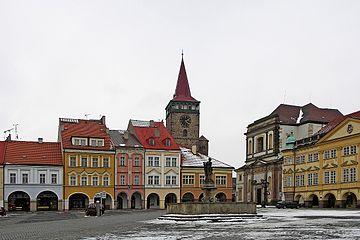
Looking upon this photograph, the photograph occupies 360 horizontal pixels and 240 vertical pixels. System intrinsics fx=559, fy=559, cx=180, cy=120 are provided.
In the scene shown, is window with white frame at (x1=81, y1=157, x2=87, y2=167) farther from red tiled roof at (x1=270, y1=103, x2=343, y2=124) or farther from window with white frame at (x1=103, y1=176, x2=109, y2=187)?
red tiled roof at (x1=270, y1=103, x2=343, y2=124)

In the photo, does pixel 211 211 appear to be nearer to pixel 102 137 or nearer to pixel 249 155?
pixel 102 137

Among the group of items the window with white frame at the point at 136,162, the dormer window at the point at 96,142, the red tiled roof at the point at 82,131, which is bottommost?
the window with white frame at the point at 136,162

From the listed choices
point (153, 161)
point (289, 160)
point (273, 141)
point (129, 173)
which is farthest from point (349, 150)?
point (129, 173)

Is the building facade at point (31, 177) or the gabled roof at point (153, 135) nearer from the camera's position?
the building facade at point (31, 177)

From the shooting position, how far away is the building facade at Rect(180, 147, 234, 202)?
239 ft

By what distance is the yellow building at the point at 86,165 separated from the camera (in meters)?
66.5

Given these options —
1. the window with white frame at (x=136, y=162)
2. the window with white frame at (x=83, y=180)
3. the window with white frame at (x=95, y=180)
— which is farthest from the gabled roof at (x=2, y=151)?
the window with white frame at (x=136, y=162)


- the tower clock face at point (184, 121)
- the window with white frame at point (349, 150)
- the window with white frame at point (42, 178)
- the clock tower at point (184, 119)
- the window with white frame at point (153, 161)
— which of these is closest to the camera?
the window with white frame at point (349, 150)

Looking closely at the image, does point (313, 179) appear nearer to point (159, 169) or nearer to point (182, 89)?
point (159, 169)

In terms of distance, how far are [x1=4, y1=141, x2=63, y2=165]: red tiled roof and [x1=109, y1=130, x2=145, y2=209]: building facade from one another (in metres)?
7.36

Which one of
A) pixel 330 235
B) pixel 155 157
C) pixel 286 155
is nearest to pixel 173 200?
pixel 155 157

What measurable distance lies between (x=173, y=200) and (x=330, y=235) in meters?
54.1

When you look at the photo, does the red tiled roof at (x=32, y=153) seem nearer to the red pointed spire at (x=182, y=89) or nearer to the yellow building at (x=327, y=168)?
the yellow building at (x=327, y=168)

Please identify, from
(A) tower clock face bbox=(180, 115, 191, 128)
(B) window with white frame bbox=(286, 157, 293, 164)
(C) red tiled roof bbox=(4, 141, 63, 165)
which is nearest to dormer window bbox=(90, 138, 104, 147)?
(C) red tiled roof bbox=(4, 141, 63, 165)
